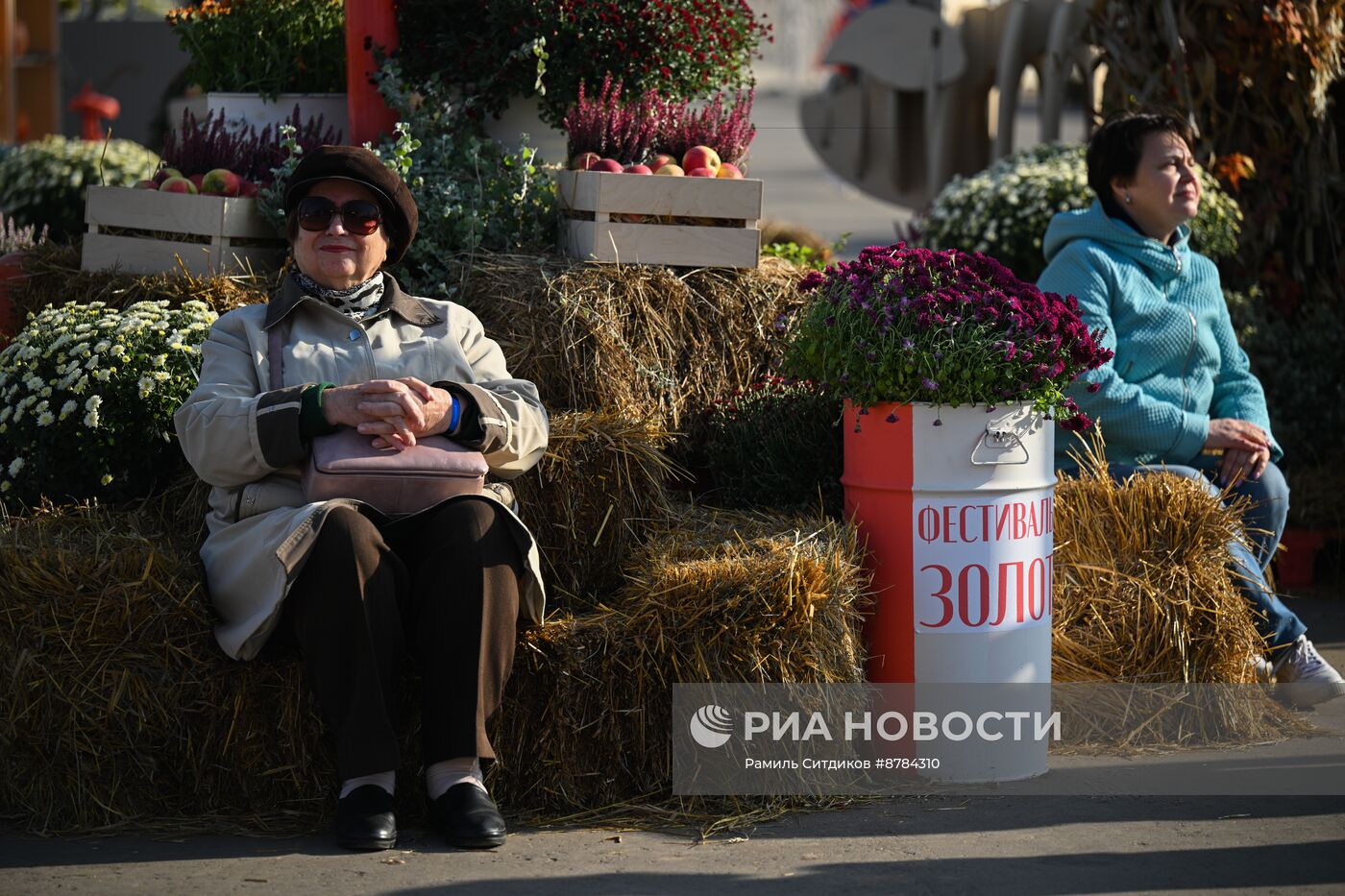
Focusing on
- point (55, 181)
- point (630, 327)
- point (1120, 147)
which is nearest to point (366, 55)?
point (630, 327)

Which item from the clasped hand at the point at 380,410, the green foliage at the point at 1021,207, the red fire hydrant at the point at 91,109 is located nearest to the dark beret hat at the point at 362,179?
the clasped hand at the point at 380,410

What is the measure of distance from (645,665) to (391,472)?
727mm

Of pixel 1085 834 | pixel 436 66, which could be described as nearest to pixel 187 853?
pixel 1085 834

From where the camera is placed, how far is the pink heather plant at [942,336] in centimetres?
383

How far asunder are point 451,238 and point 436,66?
729 mm

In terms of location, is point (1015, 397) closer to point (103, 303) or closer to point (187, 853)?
point (187, 853)

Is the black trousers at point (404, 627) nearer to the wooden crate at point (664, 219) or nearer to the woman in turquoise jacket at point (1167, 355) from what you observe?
the wooden crate at point (664, 219)

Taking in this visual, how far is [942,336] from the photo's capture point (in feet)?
12.7

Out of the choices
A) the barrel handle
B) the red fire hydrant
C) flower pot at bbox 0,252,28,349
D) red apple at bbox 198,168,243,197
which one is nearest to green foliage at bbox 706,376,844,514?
the barrel handle

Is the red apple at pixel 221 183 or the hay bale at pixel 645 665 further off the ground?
the red apple at pixel 221 183

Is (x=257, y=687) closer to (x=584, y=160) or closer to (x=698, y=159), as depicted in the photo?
(x=584, y=160)

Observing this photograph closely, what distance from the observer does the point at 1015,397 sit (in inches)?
152

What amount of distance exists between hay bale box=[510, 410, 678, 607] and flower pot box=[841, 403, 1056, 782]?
588 millimetres

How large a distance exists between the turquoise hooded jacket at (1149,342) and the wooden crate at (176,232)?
2373 mm
